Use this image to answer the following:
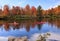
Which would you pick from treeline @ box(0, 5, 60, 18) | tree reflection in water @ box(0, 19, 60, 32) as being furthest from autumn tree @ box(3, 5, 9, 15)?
tree reflection in water @ box(0, 19, 60, 32)

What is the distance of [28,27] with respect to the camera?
142 cm

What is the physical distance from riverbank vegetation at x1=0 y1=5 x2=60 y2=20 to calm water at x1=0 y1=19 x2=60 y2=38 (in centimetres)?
5

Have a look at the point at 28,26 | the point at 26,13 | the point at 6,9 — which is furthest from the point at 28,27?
the point at 6,9

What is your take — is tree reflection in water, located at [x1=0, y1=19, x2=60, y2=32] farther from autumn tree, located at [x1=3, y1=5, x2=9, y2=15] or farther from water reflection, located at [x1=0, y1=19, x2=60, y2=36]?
autumn tree, located at [x1=3, y1=5, x2=9, y2=15]

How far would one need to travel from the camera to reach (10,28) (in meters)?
1.42

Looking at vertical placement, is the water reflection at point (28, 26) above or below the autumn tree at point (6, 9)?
below

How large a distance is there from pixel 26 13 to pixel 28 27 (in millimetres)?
139

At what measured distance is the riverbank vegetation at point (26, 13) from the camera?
142 cm

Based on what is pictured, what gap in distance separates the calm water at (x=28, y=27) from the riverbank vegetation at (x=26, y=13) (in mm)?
49

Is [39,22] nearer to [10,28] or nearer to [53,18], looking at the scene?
[53,18]

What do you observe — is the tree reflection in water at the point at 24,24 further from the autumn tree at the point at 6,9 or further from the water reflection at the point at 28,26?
the autumn tree at the point at 6,9

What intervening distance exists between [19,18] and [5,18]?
0.14 m

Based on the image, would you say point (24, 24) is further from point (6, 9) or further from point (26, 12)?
point (6, 9)

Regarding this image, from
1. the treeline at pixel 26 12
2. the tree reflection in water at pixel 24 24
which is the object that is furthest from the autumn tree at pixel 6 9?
the tree reflection in water at pixel 24 24
